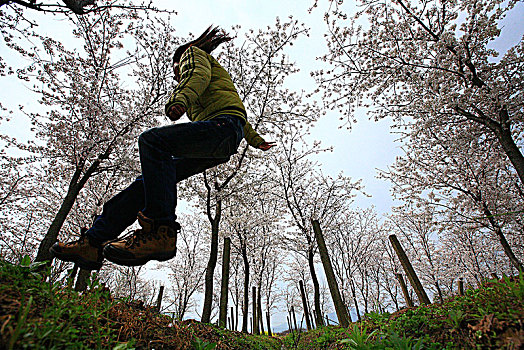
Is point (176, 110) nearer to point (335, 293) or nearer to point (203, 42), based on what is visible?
point (203, 42)

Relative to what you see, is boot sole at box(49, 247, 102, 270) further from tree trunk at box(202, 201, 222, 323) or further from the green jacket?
tree trunk at box(202, 201, 222, 323)

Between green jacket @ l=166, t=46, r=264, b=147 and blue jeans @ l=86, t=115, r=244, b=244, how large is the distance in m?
0.16

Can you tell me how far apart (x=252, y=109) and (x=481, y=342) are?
9751 millimetres

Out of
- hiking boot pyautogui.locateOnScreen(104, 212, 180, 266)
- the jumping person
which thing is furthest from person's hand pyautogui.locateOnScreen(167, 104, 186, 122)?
hiking boot pyautogui.locateOnScreen(104, 212, 180, 266)

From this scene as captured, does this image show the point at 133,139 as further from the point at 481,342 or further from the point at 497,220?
the point at 497,220

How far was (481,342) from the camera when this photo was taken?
1.23 meters

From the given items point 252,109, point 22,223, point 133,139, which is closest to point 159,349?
point 133,139

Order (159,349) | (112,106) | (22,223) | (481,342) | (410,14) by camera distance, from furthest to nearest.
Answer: (22,223) → (112,106) → (410,14) → (159,349) → (481,342)

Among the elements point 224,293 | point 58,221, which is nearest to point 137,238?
point 58,221

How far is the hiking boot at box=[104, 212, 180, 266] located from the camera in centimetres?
176

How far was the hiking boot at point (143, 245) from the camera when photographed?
Answer: 1.76m

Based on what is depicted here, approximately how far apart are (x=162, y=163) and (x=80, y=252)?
103 centimetres

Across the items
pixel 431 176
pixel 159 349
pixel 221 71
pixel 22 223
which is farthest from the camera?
pixel 22 223

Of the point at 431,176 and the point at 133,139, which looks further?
the point at 431,176
